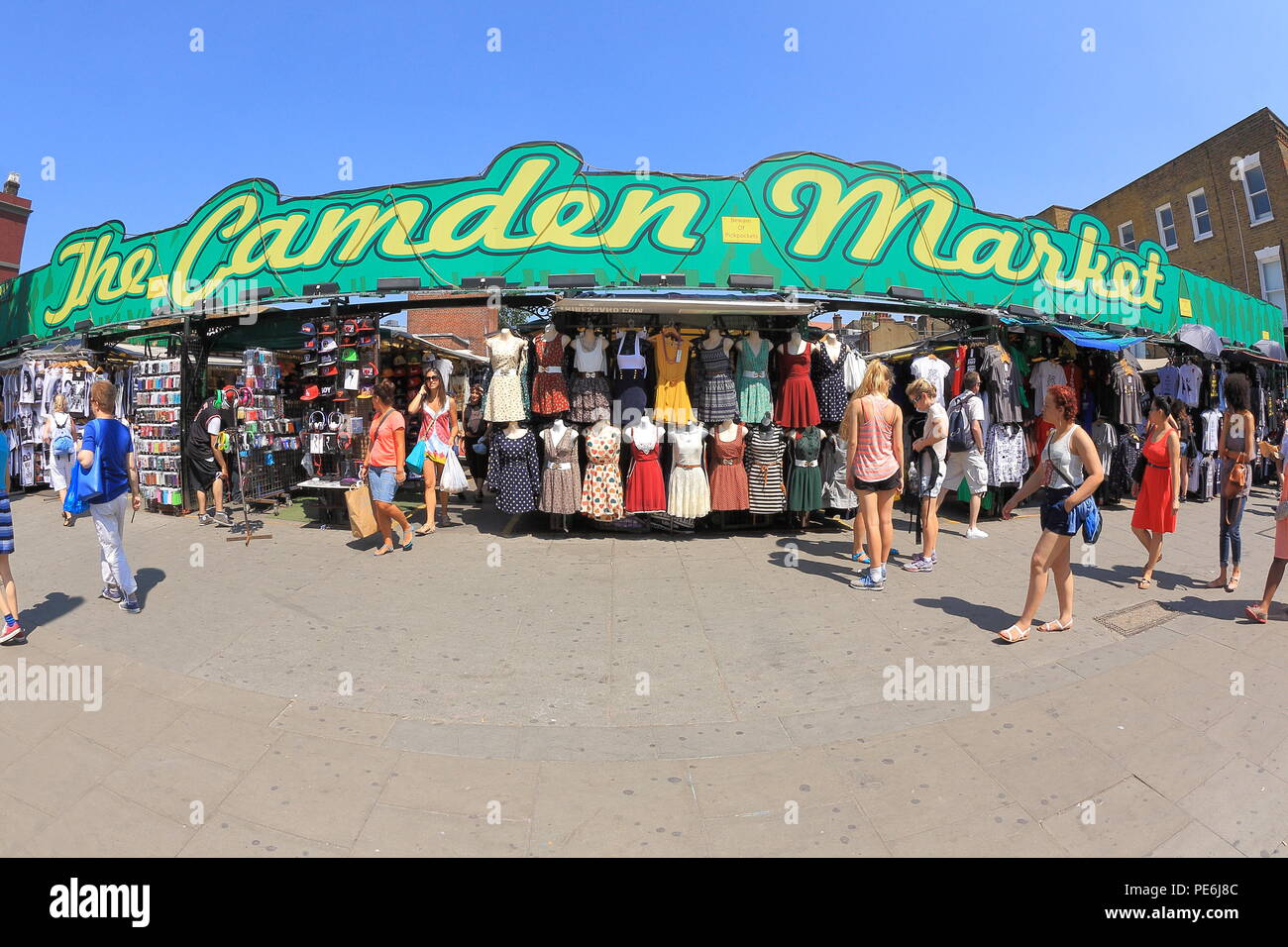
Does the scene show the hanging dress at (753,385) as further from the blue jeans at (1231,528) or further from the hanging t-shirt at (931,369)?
the blue jeans at (1231,528)

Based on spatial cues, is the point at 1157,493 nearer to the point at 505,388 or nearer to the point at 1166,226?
the point at 505,388

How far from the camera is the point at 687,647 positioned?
15.9ft

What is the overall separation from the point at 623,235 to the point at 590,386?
1939 mm

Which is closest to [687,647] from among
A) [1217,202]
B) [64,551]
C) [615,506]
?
[615,506]

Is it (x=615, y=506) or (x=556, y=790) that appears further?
(x=615, y=506)

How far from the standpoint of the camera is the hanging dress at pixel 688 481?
762 centimetres

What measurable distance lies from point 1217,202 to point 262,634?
97.2 feet

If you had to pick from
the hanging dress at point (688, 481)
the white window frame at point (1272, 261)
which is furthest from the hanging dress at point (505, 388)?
the white window frame at point (1272, 261)

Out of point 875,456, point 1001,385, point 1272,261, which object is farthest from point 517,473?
point 1272,261

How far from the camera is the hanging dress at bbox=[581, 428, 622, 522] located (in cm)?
765

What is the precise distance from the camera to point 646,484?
25.2ft

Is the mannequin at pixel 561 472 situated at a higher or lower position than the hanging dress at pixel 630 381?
lower

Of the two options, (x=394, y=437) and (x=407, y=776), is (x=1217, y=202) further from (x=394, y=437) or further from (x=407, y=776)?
(x=407, y=776)

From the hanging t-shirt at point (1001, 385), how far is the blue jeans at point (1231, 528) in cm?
312
